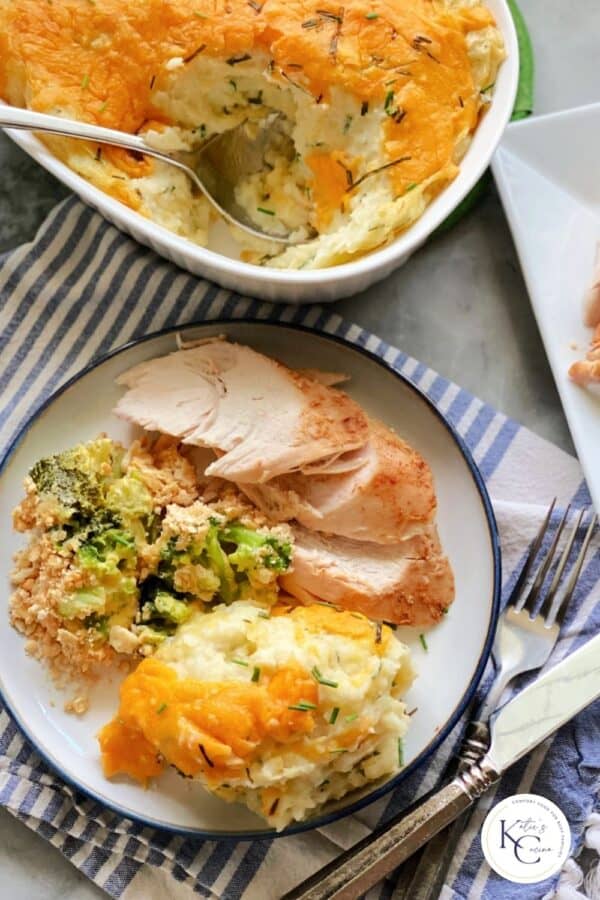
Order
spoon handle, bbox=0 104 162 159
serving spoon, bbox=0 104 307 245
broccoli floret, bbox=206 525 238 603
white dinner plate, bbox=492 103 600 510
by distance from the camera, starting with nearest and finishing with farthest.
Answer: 1. spoon handle, bbox=0 104 162 159
2. broccoli floret, bbox=206 525 238 603
3. serving spoon, bbox=0 104 307 245
4. white dinner plate, bbox=492 103 600 510

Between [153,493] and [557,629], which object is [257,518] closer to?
[153,493]

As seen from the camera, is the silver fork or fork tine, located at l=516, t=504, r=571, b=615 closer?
the silver fork

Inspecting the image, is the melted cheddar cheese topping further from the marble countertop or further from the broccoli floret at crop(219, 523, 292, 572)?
the marble countertop

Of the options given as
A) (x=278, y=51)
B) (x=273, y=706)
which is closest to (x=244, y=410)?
(x=273, y=706)

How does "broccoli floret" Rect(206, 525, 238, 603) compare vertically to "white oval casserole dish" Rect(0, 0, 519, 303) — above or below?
below

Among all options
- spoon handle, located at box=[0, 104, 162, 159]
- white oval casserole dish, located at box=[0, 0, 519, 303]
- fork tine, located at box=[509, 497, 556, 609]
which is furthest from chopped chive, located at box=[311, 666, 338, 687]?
spoon handle, located at box=[0, 104, 162, 159]

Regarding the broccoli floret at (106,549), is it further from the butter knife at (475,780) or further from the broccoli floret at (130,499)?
the butter knife at (475,780)

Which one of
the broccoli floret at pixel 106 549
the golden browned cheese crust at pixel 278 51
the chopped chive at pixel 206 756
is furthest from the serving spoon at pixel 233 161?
the chopped chive at pixel 206 756

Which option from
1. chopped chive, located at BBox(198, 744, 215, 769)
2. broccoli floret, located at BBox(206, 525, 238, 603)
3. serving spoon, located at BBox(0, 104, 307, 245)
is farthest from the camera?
serving spoon, located at BBox(0, 104, 307, 245)
